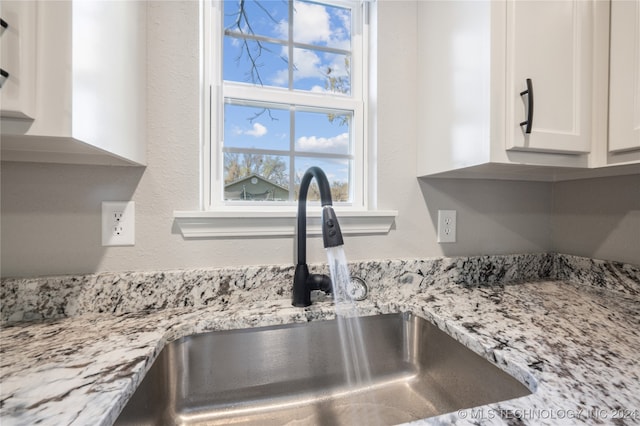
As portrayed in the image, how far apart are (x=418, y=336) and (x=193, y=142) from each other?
2.92 ft

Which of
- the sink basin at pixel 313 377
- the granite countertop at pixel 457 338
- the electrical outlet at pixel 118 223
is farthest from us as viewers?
the electrical outlet at pixel 118 223

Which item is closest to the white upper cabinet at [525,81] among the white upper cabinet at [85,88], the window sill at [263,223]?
the window sill at [263,223]

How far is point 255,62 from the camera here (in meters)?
0.99

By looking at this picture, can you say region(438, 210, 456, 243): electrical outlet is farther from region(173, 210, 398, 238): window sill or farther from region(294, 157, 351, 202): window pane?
region(294, 157, 351, 202): window pane

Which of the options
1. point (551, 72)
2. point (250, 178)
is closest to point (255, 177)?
point (250, 178)

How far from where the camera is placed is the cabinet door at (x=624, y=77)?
0.71m

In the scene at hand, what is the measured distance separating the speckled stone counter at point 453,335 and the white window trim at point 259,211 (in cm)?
16

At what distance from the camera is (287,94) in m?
0.98

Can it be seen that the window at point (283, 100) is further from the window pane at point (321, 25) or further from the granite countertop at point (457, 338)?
the granite countertop at point (457, 338)

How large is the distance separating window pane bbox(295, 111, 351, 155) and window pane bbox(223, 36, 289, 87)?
0.50ft

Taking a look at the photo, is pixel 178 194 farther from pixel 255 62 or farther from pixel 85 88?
pixel 255 62

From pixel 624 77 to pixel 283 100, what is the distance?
0.96m

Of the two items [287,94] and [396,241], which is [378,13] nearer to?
[287,94]

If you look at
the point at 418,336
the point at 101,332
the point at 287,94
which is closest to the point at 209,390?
the point at 101,332
